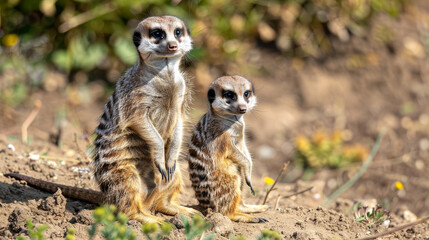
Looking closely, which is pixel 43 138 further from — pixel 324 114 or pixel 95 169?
pixel 324 114

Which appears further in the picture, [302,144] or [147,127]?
[302,144]

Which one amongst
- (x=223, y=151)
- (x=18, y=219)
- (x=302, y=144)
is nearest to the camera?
(x=18, y=219)

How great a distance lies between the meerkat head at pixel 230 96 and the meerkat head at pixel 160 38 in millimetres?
412

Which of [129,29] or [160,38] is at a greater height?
[160,38]

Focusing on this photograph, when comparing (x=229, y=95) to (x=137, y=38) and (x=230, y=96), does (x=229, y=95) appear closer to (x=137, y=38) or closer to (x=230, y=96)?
(x=230, y=96)

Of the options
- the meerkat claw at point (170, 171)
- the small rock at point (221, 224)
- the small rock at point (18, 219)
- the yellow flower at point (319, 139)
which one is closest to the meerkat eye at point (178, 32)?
the meerkat claw at point (170, 171)

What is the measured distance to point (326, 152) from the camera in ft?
25.1

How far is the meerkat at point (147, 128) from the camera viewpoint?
391 centimetres

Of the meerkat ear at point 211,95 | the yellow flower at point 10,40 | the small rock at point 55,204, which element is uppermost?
the meerkat ear at point 211,95

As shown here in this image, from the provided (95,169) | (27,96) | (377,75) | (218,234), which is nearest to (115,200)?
(95,169)

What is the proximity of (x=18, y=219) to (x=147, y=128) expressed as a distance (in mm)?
1031

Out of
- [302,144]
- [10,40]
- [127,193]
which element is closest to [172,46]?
[127,193]

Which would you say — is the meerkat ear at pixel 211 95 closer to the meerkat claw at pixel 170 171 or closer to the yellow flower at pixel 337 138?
the meerkat claw at pixel 170 171

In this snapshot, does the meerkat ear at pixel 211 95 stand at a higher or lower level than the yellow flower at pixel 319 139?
higher
